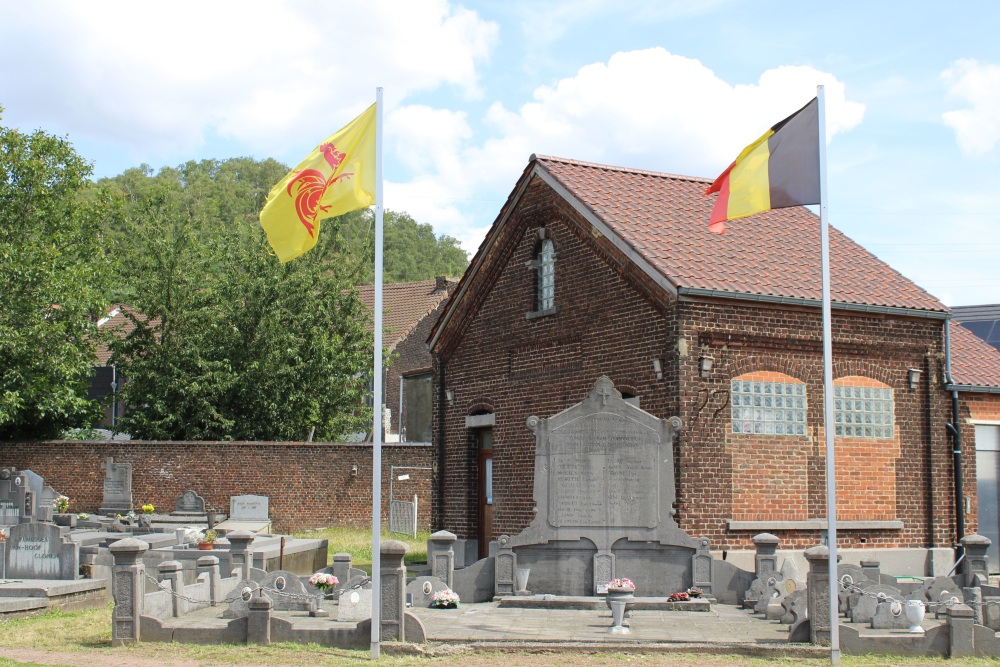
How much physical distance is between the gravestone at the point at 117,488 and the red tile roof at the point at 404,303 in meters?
14.1

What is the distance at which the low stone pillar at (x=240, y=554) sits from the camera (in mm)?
16047

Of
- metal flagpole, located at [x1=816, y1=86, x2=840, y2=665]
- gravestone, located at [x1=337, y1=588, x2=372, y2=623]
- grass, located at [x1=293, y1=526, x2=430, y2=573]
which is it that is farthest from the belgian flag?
grass, located at [x1=293, y1=526, x2=430, y2=573]

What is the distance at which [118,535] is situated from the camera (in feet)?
71.6

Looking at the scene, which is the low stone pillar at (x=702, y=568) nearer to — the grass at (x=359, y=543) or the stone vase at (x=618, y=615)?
the stone vase at (x=618, y=615)

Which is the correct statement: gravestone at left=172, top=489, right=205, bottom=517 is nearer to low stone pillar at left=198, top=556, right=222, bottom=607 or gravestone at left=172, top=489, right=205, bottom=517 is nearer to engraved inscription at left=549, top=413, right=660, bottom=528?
low stone pillar at left=198, top=556, right=222, bottom=607

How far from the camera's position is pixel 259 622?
12.2 metres

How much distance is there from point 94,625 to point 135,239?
26151mm

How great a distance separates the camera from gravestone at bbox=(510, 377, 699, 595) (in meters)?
15.2

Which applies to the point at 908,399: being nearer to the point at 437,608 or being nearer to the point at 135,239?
the point at 437,608

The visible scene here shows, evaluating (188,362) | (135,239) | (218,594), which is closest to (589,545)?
(218,594)

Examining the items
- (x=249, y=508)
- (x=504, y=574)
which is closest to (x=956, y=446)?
(x=504, y=574)

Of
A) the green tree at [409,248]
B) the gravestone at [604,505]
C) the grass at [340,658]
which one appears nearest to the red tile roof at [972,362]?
the gravestone at [604,505]

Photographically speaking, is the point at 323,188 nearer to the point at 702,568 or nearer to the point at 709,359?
the point at 709,359

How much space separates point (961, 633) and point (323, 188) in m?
8.35
